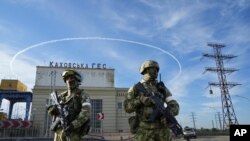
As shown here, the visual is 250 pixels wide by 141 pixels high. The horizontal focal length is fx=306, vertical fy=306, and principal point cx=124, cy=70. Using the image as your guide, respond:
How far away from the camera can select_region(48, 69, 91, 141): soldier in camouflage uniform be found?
5164 millimetres

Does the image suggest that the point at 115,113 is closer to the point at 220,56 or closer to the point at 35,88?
the point at 35,88

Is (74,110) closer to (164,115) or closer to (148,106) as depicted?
(148,106)

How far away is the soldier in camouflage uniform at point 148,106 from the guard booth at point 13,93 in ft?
129

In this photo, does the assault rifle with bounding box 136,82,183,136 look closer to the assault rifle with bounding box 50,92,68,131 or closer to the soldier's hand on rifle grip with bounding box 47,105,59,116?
the assault rifle with bounding box 50,92,68,131

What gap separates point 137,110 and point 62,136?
53.0 inches

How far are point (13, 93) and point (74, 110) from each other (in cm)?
4085

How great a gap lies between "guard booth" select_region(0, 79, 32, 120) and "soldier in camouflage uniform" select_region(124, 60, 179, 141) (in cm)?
3942

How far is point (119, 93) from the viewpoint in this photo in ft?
160

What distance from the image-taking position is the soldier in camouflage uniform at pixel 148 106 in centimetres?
503

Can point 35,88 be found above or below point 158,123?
above

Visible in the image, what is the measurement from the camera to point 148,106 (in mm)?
5129

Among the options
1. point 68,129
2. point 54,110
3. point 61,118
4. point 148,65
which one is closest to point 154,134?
point 148,65

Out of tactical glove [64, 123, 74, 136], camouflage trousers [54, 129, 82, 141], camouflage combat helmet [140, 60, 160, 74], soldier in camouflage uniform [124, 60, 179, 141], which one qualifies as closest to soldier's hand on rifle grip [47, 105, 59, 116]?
camouflage trousers [54, 129, 82, 141]

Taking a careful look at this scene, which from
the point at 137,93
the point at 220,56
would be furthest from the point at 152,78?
the point at 220,56
